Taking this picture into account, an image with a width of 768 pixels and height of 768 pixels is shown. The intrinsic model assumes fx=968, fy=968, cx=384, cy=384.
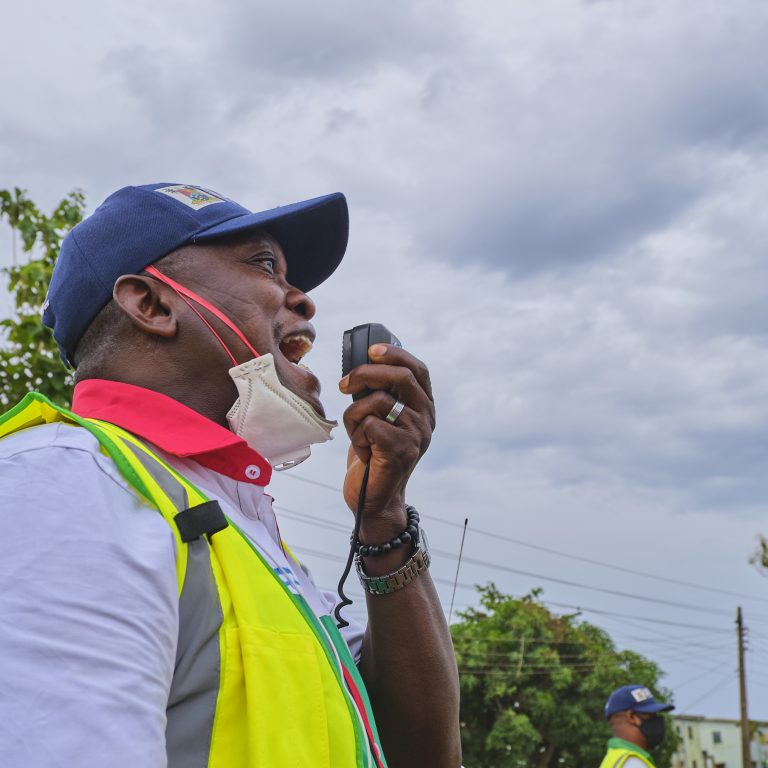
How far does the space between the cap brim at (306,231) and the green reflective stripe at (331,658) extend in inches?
38.3

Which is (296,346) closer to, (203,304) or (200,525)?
(203,304)

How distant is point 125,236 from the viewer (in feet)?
8.42

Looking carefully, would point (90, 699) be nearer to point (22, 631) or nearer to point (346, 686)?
point (22, 631)

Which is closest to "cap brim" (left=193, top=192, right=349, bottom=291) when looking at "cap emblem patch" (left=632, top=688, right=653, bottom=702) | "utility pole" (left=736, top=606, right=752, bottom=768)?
"cap emblem patch" (left=632, top=688, right=653, bottom=702)

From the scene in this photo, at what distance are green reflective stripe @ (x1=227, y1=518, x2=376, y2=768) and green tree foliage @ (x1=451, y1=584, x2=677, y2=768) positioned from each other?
2764 cm

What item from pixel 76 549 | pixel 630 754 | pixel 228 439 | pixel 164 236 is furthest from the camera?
pixel 630 754

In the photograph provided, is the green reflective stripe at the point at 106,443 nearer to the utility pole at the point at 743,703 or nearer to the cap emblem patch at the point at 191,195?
the cap emblem patch at the point at 191,195

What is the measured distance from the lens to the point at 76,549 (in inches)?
60.6

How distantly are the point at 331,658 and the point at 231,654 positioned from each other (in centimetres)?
35

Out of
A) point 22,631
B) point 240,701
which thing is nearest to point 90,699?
point 22,631

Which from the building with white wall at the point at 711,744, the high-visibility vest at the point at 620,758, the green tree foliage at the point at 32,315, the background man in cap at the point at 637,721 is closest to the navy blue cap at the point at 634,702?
the background man in cap at the point at 637,721

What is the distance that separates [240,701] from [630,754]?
24.3ft

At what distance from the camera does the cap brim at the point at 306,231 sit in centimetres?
267

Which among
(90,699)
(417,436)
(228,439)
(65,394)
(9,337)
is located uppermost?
(9,337)
